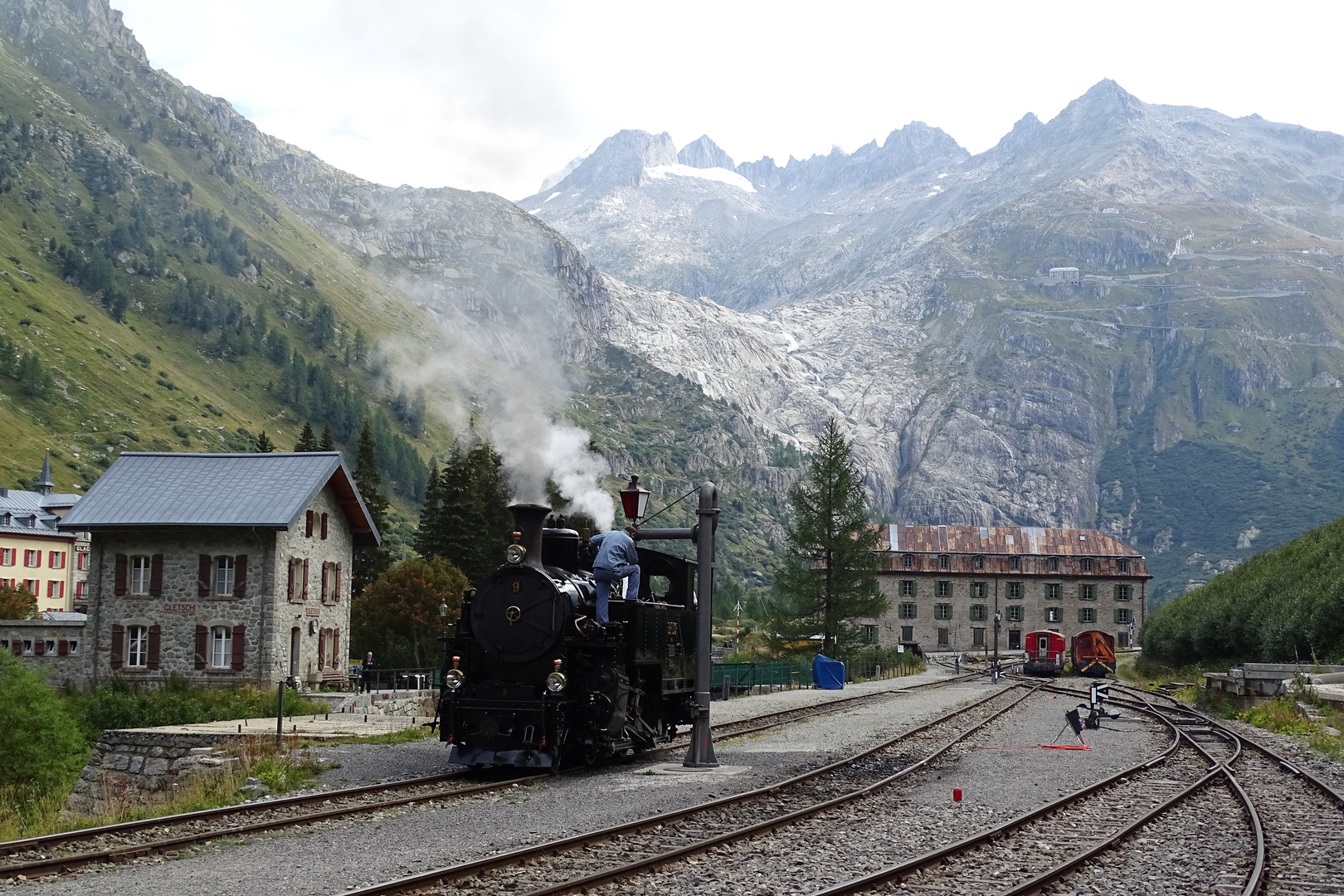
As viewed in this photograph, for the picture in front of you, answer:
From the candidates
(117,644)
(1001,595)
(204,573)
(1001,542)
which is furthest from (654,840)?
(1001,542)

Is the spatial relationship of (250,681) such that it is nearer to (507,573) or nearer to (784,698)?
(784,698)

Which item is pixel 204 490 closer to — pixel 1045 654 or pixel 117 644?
pixel 117 644

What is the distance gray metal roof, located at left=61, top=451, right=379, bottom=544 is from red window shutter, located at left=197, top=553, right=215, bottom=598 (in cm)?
180

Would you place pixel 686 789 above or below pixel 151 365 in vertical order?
below

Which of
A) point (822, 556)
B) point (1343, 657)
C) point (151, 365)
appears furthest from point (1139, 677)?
point (151, 365)

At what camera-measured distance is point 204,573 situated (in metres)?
47.3

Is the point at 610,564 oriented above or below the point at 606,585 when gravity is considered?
above

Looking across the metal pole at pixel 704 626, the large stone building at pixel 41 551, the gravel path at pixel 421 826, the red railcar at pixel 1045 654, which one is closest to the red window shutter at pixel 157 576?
the gravel path at pixel 421 826

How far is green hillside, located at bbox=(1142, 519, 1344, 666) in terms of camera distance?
42.2m

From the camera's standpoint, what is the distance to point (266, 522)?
151ft

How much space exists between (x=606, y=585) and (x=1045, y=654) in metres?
65.7

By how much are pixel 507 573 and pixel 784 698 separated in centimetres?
2714

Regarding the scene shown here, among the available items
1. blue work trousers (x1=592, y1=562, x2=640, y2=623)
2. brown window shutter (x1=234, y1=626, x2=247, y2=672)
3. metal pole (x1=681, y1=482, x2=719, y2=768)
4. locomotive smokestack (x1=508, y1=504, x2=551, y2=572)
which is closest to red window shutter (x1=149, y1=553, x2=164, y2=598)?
brown window shutter (x1=234, y1=626, x2=247, y2=672)

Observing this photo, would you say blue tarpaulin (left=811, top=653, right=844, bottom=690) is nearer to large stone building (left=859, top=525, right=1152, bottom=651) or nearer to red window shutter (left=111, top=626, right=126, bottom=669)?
red window shutter (left=111, top=626, right=126, bottom=669)
